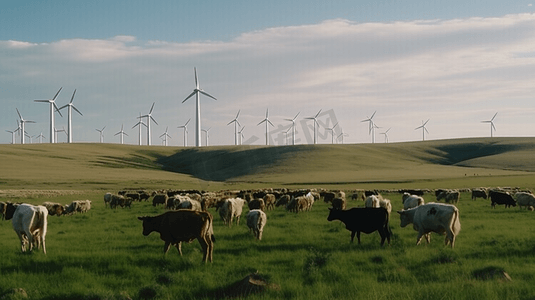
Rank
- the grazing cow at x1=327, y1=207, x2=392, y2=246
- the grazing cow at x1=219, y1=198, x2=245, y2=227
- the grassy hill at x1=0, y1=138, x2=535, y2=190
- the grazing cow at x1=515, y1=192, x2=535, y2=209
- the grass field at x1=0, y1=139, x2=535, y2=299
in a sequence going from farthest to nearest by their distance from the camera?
the grassy hill at x1=0, y1=138, x2=535, y2=190
the grazing cow at x1=515, y1=192, x2=535, y2=209
the grazing cow at x1=219, y1=198, x2=245, y2=227
the grazing cow at x1=327, y1=207, x2=392, y2=246
the grass field at x1=0, y1=139, x2=535, y2=299

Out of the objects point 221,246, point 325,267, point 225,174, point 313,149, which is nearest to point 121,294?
point 325,267

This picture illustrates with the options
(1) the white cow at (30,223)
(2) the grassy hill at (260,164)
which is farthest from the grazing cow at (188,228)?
(2) the grassy hill at (260,164)

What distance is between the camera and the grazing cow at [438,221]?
15102 mm

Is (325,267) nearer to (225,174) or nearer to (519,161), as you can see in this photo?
(225,174)

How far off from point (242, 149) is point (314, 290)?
5467 inches

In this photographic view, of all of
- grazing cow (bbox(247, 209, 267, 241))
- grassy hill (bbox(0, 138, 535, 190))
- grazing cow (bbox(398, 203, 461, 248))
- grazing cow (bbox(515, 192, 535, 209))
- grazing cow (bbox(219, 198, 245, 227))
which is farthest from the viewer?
grassy hill (bbox(0, 138, 535, 190))

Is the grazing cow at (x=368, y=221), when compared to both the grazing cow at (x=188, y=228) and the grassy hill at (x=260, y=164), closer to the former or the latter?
the grazing cow at (x=188, y=228)

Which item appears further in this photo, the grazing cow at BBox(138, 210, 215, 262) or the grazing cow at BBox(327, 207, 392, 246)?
the grazing cow at BBox(327, 207, 392, 246)

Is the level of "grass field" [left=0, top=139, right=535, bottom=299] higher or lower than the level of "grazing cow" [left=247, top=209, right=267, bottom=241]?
lower

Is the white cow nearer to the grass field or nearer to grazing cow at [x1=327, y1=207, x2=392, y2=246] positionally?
the grass field

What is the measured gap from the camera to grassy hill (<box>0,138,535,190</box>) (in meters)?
83.8

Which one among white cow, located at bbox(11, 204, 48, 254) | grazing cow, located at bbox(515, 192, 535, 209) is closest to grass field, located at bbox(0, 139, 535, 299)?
white cow, located at bbox(11, 204, 48, 254)

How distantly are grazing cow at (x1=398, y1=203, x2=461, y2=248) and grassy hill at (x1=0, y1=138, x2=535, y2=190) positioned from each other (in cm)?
6044

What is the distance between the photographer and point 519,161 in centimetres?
11906
